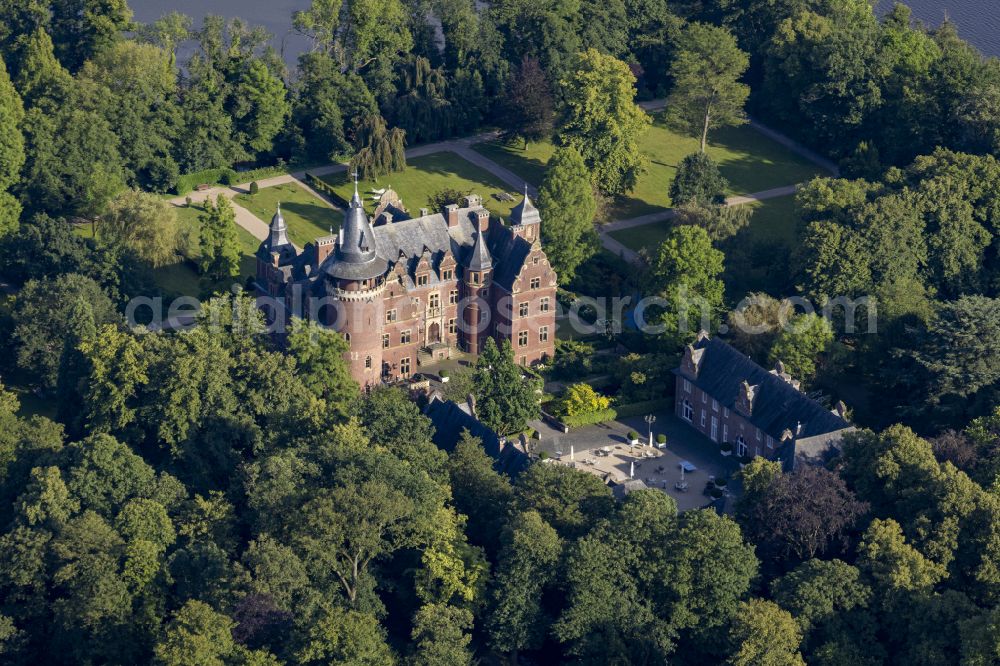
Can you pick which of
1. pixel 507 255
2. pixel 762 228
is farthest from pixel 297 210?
pixel 762 228

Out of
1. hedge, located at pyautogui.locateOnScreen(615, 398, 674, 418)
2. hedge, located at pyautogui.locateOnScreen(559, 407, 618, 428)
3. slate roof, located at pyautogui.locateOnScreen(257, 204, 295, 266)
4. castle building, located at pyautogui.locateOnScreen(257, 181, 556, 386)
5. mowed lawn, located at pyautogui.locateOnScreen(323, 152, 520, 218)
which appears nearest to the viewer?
castle building, located at pyautogui.locateOnScreen(257, 181, 556, 386)

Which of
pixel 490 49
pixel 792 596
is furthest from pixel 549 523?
pixel 490 49

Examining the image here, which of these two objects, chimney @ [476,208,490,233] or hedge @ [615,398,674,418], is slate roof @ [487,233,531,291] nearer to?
chimney @ [476,208,490,233]

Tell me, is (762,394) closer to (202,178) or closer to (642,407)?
(642,407)

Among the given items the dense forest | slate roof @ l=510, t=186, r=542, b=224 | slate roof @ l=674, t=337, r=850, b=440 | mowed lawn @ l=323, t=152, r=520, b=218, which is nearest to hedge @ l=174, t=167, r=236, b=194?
the dense forest

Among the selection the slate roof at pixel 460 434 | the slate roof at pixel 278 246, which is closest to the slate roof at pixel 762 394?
the slate roof at pixel 460 434
